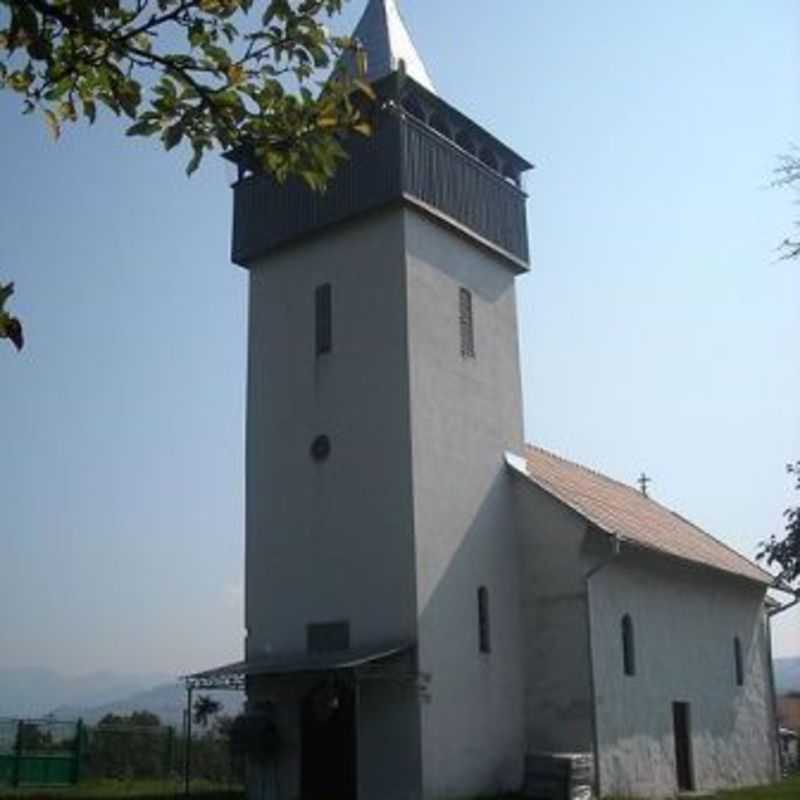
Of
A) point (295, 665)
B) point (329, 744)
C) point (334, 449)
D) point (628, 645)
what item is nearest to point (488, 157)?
point (334, 449)

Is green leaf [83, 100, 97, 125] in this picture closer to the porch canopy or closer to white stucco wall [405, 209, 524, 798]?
the porch canopy

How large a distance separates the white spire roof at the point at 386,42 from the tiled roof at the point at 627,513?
8603 millimetres

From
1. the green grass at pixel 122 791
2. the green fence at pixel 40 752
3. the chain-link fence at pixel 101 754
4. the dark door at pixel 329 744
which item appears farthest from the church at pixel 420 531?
the green fence at pixel 40 752

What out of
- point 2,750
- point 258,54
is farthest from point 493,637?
point 258,54

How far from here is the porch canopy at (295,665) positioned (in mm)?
18719

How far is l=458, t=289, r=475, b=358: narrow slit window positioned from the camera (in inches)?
915

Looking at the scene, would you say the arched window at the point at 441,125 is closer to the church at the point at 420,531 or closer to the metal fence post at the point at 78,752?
the church at the point at 420,531

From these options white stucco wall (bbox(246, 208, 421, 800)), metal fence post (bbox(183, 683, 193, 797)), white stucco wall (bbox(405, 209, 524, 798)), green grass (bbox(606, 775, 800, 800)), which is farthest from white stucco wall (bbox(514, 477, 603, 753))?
metal fence post (bbox(183, 683, 193, 797))

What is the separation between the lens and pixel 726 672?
28.3 meters

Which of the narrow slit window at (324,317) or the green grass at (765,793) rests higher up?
the narrow slit window at (324,317)

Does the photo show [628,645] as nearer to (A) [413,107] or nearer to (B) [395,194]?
(B) [395,194]

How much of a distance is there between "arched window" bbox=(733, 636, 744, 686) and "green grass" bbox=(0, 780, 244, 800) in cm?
1301

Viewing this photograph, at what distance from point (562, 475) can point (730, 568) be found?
18.5 feet

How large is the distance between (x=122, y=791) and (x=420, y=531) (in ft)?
29.8
